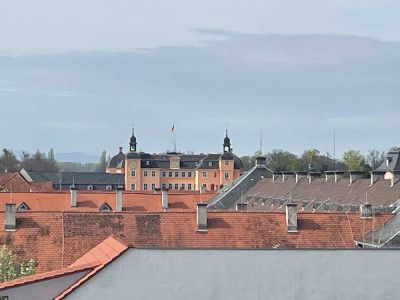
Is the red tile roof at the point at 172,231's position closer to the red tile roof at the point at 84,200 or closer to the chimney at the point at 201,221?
the chimney at the point at 201,221

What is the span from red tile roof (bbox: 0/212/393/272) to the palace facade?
107 m

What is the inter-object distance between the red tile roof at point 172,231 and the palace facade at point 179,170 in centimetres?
10689

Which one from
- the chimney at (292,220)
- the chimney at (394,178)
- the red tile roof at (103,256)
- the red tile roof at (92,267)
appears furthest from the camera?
the chimney at (394,178)

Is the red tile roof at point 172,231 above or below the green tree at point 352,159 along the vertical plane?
below

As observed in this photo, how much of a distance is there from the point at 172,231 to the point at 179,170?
122m

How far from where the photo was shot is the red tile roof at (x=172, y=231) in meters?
38.7

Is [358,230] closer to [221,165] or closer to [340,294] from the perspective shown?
[340,294]

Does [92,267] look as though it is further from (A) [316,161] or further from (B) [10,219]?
(A) [316,161]

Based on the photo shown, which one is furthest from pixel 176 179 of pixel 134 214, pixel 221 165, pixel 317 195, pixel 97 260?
pixel 97 260

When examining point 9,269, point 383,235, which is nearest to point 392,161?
point 383,235

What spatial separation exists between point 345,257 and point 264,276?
1963 mm

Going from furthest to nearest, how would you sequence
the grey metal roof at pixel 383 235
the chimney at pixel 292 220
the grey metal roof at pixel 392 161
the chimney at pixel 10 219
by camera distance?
the grey metal roof at pixel 392 161
the chimney at pixel 292 220
the chimney at pixel 10 219
the grey metal roof at pixel 383 235

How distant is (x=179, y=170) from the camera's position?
161750mm

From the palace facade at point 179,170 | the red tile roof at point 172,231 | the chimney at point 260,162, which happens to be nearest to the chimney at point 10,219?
the red tile roof at point 172,231
